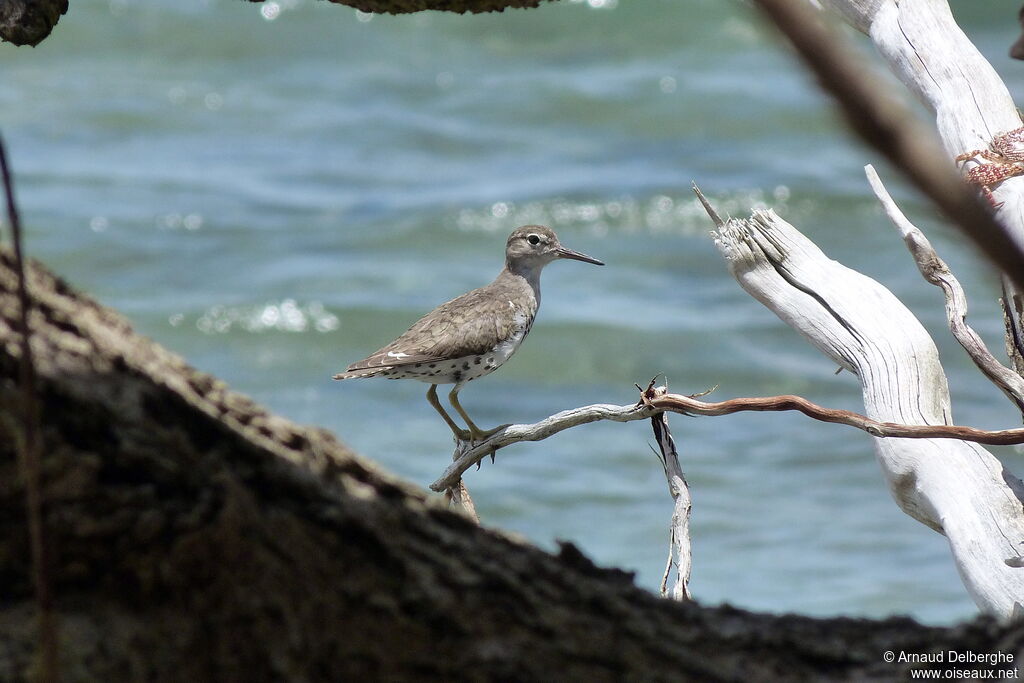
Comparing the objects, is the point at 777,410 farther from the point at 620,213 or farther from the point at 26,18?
the point at 620,213

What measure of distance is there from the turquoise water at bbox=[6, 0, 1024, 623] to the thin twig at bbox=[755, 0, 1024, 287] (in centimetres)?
841

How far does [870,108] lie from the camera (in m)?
0.96

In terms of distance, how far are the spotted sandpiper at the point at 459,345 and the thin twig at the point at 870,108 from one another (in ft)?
13.3

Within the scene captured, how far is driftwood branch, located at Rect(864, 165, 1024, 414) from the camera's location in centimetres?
351

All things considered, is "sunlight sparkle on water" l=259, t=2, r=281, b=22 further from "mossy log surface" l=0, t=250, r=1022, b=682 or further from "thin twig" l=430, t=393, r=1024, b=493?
"mossy log surface" l=0, t=250, r=1022, b=682

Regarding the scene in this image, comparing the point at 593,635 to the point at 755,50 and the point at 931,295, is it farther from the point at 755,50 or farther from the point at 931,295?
the point at 755,50

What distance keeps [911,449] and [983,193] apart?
33.6 inches

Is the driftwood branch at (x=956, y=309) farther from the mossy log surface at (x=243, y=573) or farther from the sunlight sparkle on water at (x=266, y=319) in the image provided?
the sunlight sparkle on water at (x=266, y=319)

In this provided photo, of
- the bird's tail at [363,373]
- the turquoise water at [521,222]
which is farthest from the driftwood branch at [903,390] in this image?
the turquoise water at [521,222]

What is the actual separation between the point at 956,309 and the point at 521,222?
11.9m

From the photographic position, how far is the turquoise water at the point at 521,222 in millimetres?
10797

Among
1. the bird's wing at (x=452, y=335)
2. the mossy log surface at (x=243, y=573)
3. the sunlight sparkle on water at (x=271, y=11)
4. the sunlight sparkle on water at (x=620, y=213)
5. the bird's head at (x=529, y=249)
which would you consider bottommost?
the mossy log surface at (x=243, y=573)

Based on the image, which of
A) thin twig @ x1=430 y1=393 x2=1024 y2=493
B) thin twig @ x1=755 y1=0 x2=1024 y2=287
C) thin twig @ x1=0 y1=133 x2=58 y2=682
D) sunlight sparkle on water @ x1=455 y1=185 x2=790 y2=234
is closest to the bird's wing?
thin twig @ x1=430 y1=393 x2=1024 y2=493

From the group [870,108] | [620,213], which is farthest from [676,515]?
[620,213]
